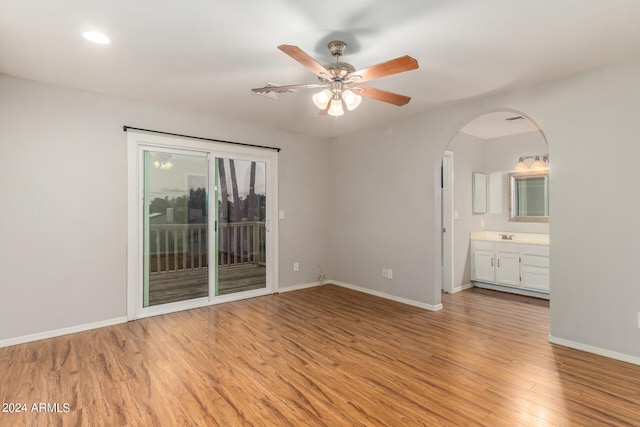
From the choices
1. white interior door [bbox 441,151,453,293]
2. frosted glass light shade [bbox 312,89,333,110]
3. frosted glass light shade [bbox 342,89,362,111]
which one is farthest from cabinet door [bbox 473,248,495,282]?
frosted glass light shade [bbox 312,89,333,110]

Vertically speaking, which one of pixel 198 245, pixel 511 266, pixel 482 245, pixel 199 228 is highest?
pixel 199 228

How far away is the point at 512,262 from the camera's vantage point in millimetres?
4797

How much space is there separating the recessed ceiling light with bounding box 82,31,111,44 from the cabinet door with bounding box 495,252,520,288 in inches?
212

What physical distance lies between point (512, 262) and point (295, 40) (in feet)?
14.4

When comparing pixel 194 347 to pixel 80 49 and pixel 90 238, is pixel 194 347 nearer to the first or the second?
pixel 90 238

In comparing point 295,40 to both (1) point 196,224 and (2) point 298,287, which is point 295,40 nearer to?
(1) point 196,224

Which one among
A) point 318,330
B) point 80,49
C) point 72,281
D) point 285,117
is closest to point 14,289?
point 72,281

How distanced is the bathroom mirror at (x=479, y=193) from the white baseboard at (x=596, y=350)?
267 cm

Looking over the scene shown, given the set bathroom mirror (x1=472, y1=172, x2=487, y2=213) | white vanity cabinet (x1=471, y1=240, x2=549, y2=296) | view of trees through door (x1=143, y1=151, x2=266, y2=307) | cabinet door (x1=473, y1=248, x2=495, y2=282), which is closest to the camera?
view of trees through door (x1=143, y1=151, x2=266, y2=307)

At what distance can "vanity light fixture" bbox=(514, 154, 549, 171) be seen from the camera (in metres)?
4.95

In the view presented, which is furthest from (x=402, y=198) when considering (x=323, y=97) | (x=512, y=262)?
(x=323, y=97)

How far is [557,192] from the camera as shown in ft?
9.91

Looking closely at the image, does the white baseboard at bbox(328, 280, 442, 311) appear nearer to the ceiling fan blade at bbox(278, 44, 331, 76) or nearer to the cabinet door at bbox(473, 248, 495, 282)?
the cabinet door at bbox(473, 248, 495, 282)

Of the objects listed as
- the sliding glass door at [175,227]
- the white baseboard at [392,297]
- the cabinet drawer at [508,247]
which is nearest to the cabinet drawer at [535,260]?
the cabinet drawer at [508,247]
